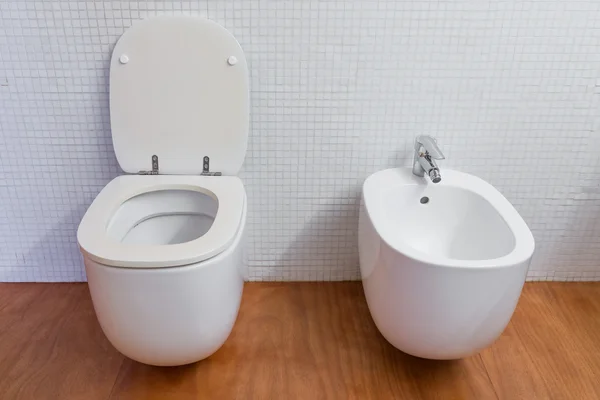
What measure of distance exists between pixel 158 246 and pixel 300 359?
524 mm

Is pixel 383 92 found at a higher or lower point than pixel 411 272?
higher

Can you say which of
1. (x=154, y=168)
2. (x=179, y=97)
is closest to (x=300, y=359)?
(x=154, y=168)

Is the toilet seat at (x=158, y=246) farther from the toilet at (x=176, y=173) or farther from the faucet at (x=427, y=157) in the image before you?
the faucet at (x=427, y=157)

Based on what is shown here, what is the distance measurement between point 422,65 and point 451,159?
0.28 m

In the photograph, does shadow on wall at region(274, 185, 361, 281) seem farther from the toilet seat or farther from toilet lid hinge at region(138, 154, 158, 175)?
toilet lid hinge at region(138, 154, 158, 175)

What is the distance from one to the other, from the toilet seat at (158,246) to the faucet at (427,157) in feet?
1.49

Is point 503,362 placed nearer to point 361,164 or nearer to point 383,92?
point 361,164

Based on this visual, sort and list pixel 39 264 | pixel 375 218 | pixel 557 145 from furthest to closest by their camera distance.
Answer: pixel 39 264, pixel 557 145, pixel 375 218

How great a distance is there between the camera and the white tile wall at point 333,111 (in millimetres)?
1362

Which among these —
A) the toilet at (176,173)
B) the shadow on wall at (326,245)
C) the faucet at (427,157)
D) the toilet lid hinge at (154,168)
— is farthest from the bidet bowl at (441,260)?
the toilet lid hinge at (154,168)

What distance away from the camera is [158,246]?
3.52 feet

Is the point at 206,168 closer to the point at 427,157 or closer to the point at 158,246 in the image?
the point at 158,246

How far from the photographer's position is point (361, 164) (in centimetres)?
153

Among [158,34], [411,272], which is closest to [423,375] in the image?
[411,272]
